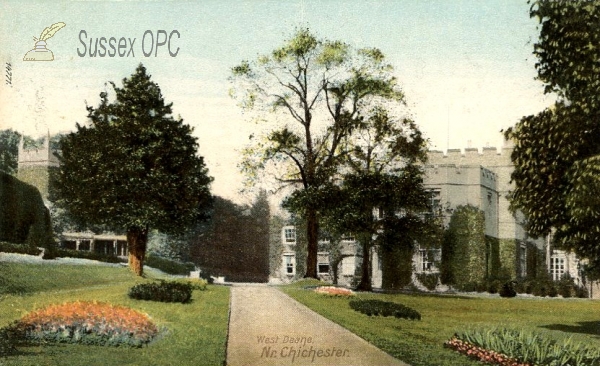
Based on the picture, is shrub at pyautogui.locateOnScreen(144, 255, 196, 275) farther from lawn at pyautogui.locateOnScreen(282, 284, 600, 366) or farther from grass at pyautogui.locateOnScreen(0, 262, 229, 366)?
lawn at pyautogui.locateOnScreen(282, 284, 600, 366)

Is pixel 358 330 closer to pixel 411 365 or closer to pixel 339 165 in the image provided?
pixel 411 365

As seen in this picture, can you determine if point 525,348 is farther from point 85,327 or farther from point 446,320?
point 85,327

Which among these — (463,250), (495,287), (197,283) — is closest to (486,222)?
(463,250)

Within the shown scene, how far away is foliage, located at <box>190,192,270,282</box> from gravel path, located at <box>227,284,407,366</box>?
1759 millimetres

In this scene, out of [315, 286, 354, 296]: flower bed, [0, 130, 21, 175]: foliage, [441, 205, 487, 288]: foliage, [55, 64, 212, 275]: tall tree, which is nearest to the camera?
[0, 130, 21, 175]: foliage

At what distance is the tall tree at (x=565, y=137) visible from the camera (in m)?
11.0

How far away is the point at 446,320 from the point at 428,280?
2.66m

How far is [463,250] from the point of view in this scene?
45.6 feet

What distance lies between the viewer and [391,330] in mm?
11508

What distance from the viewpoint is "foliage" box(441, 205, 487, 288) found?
1391 cm

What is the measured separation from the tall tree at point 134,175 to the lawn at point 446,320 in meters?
3.22

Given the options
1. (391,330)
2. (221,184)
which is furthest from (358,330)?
(221,184)

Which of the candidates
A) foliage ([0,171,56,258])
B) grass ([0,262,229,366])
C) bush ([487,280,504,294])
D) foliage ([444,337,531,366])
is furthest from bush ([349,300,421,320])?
foliage ([0,171,56,258])

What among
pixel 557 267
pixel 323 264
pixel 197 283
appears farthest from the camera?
pixel 323 264
